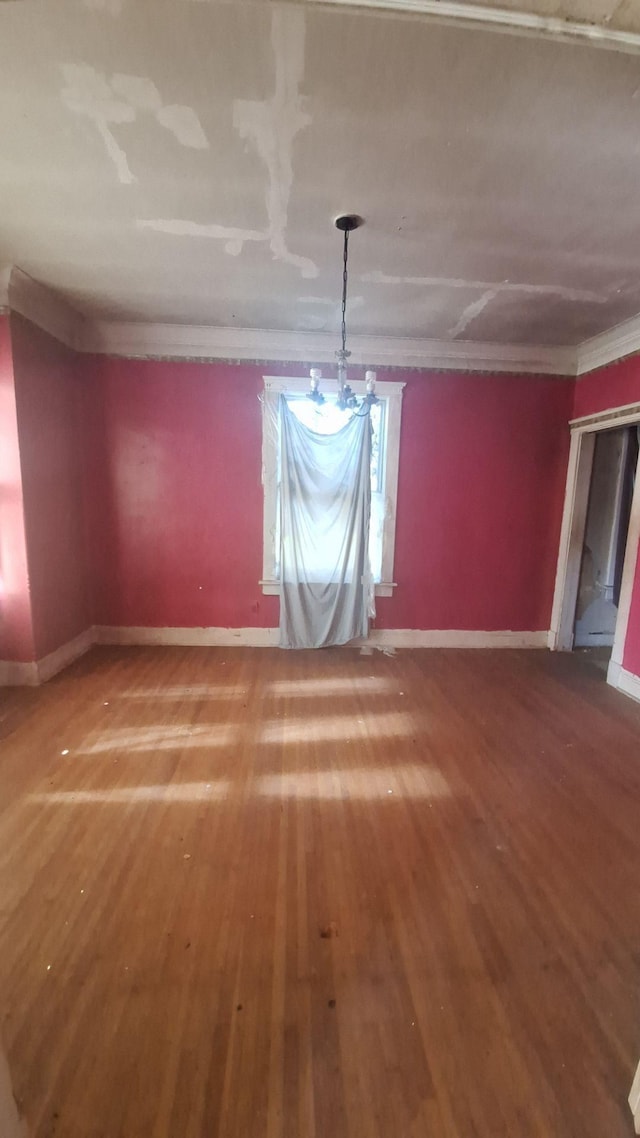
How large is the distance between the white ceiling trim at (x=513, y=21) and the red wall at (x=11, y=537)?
292 cm

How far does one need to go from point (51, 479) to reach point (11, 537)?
56 centimetres

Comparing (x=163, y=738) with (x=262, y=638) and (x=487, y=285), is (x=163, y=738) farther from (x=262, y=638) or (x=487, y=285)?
(x=487, y=285)

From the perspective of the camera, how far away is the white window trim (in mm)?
3846

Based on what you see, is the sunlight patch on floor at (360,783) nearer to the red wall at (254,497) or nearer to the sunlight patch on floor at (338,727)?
the sunlight patch on floor at (338,727)

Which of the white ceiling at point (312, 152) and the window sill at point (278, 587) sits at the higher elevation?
the white ceiling at point (312, 152)

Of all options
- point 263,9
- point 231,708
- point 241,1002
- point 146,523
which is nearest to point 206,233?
point 263,9

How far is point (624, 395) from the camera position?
136 inches

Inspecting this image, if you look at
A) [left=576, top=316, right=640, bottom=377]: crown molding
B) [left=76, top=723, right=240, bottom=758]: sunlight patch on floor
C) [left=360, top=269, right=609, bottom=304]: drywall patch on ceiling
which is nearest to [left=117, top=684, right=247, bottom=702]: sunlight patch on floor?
[left=76, top=723, right=240, bottom=758]: sunlight patch on floor

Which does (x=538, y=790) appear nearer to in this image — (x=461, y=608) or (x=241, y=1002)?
(x=241, y=1002)

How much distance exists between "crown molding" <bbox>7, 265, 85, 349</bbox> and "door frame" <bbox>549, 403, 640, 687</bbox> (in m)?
4.22

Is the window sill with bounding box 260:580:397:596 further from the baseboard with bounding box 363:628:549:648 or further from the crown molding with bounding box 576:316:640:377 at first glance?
the crown molding with bounding box 576:316:640:377

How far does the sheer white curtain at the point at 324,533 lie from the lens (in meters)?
3.76

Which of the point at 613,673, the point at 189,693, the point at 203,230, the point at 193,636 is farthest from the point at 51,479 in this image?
the point at 613,673

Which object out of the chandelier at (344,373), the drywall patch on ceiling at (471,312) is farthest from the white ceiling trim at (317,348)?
the chandelier at (344,373)
